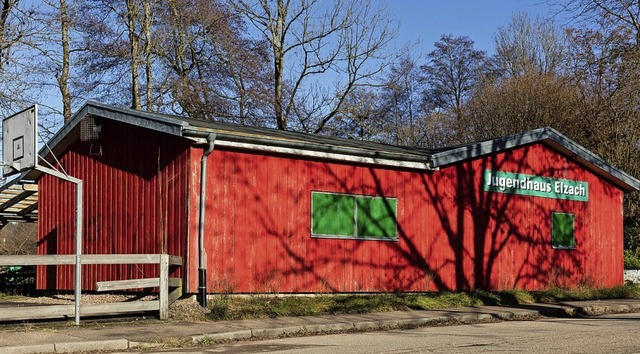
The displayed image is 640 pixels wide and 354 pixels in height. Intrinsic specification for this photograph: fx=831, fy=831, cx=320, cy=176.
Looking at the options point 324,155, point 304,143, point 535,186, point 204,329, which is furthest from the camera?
point 535,186

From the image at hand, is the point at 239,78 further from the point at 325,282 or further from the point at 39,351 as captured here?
the point at 39,351

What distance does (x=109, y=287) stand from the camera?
14656mm

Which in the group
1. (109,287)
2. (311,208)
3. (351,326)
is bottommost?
(351,326)

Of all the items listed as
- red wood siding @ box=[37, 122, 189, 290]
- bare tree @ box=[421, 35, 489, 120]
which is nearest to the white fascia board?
red wood siding @ box=[37, 122, 189, 290]

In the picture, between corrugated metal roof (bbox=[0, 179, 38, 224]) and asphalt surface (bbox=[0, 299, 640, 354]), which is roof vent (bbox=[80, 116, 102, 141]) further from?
asphalt surface (bbox=[0, 299, 640, 354])

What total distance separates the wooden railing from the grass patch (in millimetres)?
883

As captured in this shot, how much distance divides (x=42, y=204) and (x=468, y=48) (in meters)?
37.2

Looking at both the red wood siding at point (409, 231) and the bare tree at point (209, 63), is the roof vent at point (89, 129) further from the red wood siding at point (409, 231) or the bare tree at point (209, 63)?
the bare tree at point (209, 63)

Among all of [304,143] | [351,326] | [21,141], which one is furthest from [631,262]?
[21,141]

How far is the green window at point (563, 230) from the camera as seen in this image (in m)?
23.0

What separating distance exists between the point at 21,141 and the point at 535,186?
13.8 metres

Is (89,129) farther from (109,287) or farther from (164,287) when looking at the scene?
(164,287)

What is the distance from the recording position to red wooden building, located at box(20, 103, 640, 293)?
16391 mm

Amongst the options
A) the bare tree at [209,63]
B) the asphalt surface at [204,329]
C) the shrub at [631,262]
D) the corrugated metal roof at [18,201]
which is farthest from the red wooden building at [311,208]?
the bare tree at [209,63]
